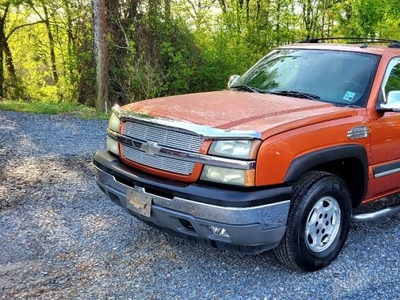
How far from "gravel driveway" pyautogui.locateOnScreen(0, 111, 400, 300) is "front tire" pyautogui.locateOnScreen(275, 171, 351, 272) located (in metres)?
0.14

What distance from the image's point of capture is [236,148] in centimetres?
288

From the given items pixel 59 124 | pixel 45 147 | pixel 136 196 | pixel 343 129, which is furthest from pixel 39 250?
pixel 59 124

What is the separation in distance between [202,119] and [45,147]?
473 cm

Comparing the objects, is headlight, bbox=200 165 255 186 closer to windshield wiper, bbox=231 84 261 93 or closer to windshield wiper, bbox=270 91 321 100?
windshield wiper, bbox=270 91 321 100

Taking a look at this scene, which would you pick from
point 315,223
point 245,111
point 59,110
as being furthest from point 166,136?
point 59,110

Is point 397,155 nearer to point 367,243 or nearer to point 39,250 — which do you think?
point 367,243

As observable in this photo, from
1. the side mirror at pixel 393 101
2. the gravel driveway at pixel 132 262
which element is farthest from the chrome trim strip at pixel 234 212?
the side mirror at pixel 393 101

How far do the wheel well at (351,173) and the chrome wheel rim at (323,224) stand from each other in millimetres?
310

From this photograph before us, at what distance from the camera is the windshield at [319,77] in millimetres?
3824

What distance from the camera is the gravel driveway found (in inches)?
121

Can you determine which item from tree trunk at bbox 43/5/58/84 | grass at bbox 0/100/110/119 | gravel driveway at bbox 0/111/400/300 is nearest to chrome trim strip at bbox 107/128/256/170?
gravel driveway at bbox 0/111/400/300

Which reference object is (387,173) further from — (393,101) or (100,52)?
(100,52)

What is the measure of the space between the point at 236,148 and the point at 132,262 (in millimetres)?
1333

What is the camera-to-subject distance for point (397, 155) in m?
3.91
